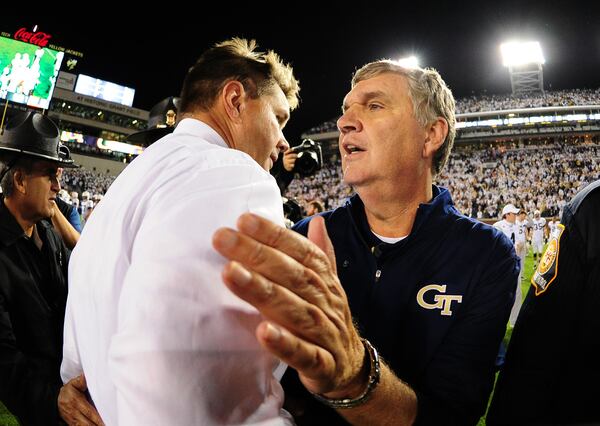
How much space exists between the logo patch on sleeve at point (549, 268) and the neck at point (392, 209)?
0.66 m

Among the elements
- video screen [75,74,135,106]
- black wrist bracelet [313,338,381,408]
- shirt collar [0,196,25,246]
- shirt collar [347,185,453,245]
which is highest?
video screen [75,74,135,106]

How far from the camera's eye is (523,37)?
37000 millimetres

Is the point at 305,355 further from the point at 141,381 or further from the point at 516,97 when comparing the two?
the point at 516,97

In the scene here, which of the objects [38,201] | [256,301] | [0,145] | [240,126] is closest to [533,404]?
[256,301]

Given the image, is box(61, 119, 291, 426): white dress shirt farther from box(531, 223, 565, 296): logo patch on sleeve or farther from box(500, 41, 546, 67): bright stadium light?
box(500, 41, 546, 67): bright stadium light

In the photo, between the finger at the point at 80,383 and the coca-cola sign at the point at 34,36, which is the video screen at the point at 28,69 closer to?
the coca-cola sign at the point at 34,36

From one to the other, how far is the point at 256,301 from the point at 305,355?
0.13 m

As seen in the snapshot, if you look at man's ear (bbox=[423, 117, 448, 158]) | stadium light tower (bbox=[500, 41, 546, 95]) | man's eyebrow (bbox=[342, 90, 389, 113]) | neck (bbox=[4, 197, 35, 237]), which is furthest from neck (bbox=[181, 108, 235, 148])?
stadium light tower (bbox=[500, 41, 546, 95])

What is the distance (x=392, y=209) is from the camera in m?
2.15

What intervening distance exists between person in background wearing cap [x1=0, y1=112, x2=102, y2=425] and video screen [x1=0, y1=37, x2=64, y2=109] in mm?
25441

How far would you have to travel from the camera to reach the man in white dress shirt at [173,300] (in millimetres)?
830

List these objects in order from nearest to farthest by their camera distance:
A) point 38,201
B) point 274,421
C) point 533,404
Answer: point 274,421
point 533,404
point 38,201

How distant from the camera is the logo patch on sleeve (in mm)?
1449

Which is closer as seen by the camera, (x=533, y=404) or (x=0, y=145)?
(x=533, y=404)
